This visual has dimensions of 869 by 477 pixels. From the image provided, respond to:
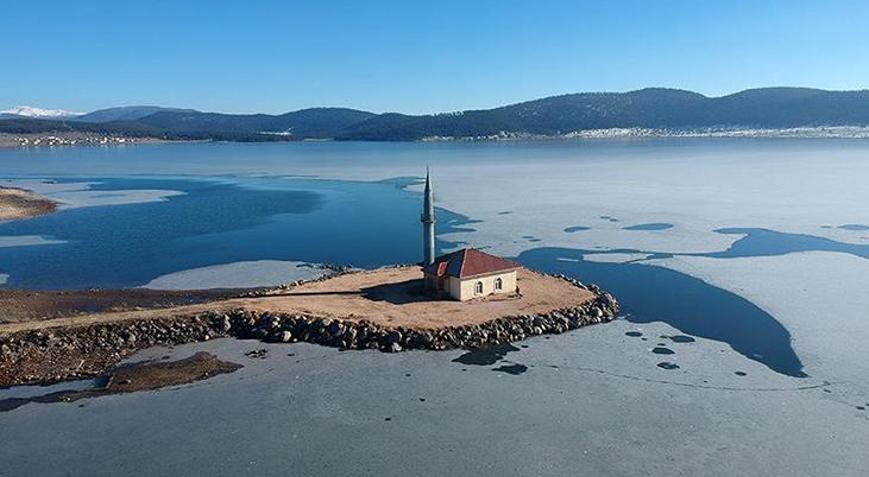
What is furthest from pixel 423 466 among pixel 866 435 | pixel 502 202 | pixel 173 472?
pixel 502 202

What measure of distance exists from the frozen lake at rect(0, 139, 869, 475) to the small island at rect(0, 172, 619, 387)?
0.63m

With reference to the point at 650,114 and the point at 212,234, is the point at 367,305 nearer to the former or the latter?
the point at 212,234

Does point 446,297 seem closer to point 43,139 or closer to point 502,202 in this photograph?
point 502,202

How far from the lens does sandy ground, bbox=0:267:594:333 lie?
16.3 meters

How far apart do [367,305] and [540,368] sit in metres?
5.24

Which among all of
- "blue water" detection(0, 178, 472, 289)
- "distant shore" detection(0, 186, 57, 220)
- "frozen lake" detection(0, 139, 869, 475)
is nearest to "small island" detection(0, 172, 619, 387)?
"frozen lake" detection(0, 139, 869, 475)

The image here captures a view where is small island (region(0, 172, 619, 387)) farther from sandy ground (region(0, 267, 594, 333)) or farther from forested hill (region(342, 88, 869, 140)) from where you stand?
forested hill (region(342, 88, 869, 140))

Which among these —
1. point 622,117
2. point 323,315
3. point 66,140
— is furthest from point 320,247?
point 622,117

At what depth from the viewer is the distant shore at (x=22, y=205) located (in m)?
36.9

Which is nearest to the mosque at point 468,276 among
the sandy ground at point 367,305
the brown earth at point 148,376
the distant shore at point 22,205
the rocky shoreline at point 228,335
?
the sandy ground at point 367,305

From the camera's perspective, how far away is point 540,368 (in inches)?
555

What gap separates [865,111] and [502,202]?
135 meters

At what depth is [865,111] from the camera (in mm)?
139000

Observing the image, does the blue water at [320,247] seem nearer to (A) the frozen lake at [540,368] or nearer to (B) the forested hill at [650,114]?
(A) the frozen lake at [540,368]
